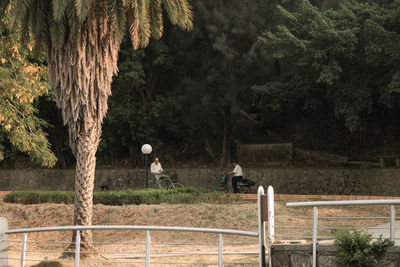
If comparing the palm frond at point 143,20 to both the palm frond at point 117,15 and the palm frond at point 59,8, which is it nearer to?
the palm frond at point 117,15

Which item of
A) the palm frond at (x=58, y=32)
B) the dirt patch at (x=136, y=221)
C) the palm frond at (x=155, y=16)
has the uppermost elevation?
the palm frond at (x=155, y=16)

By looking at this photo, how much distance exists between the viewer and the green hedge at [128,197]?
2094 centimetres

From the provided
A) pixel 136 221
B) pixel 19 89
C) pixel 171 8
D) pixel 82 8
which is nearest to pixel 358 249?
pixel 82 8

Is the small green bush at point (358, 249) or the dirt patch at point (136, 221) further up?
the small green bush at point (358, 249)

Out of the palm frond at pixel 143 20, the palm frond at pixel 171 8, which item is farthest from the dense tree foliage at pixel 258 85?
the palm frond at pixel 143 20

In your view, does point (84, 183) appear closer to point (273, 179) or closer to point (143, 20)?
point (143, 20)

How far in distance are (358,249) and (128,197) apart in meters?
13.3

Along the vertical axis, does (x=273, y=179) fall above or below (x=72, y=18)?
below

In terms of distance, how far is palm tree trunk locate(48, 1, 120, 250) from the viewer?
14.3m

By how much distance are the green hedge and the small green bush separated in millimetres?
12714

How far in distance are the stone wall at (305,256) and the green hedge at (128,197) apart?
12.0 metres

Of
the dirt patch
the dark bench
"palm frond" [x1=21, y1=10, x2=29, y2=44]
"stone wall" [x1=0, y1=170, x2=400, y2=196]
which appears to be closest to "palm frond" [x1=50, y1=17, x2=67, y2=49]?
"palm frond" [x1=21, y1=10, x2=29, y2=44]

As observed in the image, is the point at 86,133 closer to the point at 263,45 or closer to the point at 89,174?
the point at 89,174

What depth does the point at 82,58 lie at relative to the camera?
46.9ft
